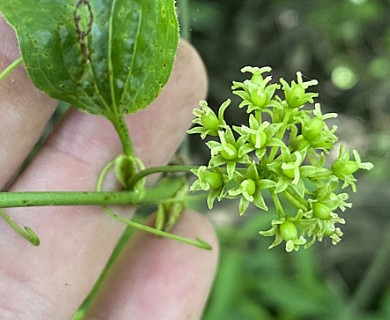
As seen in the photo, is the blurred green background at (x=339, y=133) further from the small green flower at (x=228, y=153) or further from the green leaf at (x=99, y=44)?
the small green flower at (x=228, y=153)

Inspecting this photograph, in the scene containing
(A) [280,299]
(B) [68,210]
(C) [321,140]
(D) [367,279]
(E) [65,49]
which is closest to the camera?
(C) [321,140]

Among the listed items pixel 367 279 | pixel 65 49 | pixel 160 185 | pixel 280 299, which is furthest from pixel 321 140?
pixel 367 279

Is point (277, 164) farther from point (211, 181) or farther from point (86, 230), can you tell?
point (86, 230)

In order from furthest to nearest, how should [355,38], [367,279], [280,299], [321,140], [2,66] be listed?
[355,38], [367,279], [280,299], [2,66], [321,140]

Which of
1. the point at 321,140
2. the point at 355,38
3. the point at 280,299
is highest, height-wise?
the point at 321,140

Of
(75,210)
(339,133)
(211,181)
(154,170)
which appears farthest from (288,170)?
(339,133)

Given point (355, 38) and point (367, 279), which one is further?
point (355, 38)

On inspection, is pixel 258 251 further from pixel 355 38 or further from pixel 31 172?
pixel 355 38

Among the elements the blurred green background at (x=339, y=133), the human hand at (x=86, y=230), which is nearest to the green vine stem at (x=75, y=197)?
the human hand at (x=86, y=230)
